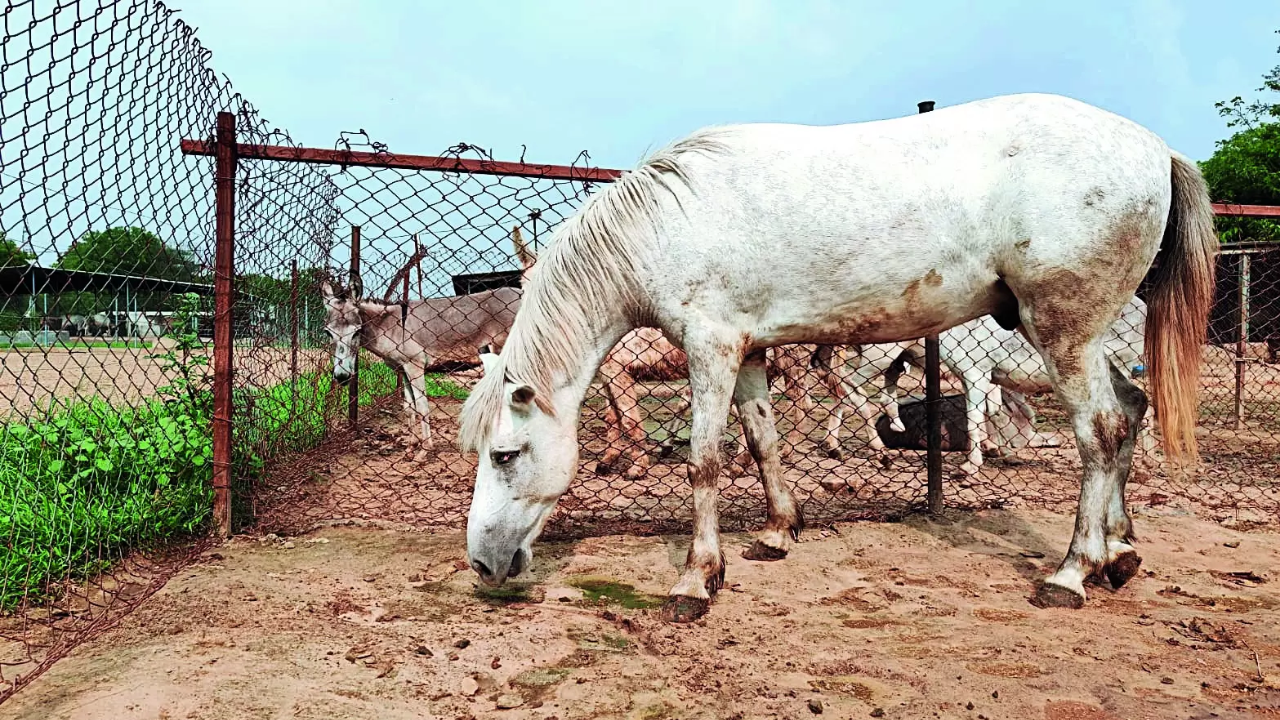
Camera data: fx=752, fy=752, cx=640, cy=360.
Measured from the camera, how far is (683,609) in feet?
9.62

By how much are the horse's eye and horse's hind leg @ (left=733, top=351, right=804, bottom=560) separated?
3.88 ft

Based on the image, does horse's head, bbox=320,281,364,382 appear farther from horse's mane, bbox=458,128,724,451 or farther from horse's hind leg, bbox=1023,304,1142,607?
horse's hind leg, bbox=1023,304,1142,607

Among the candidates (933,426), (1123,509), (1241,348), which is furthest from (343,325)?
(1241,348)

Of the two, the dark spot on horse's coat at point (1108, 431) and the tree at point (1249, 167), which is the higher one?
the tree at point (1249, 167)

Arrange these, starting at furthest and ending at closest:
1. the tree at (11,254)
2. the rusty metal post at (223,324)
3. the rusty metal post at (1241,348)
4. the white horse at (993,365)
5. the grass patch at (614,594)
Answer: the rusty metal post at (1241,348)
the white horse at (993,365)
the rusty metal post at (223,324)
the grass patch at (614,594)
the tree at (11,254)

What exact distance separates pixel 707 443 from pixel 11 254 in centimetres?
256

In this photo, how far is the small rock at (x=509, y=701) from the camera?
7.27ft

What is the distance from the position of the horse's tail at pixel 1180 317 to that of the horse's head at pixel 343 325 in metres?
6.35

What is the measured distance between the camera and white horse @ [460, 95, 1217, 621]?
308 centimetres

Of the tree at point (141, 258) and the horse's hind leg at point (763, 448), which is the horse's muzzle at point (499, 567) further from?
the tree at point (141, 258)

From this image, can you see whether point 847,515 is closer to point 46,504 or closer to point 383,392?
point 46,504

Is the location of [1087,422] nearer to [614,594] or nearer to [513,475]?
[614,594]

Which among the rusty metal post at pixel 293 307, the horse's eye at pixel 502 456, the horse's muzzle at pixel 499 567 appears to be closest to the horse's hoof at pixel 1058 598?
the horse's muzzle at pixel 499 567

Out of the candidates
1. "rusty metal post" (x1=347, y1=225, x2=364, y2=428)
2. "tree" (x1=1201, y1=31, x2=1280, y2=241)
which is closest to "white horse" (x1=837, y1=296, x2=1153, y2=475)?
"rusty metal post" (x1=347, y1=225, x2=364, y2=428)
